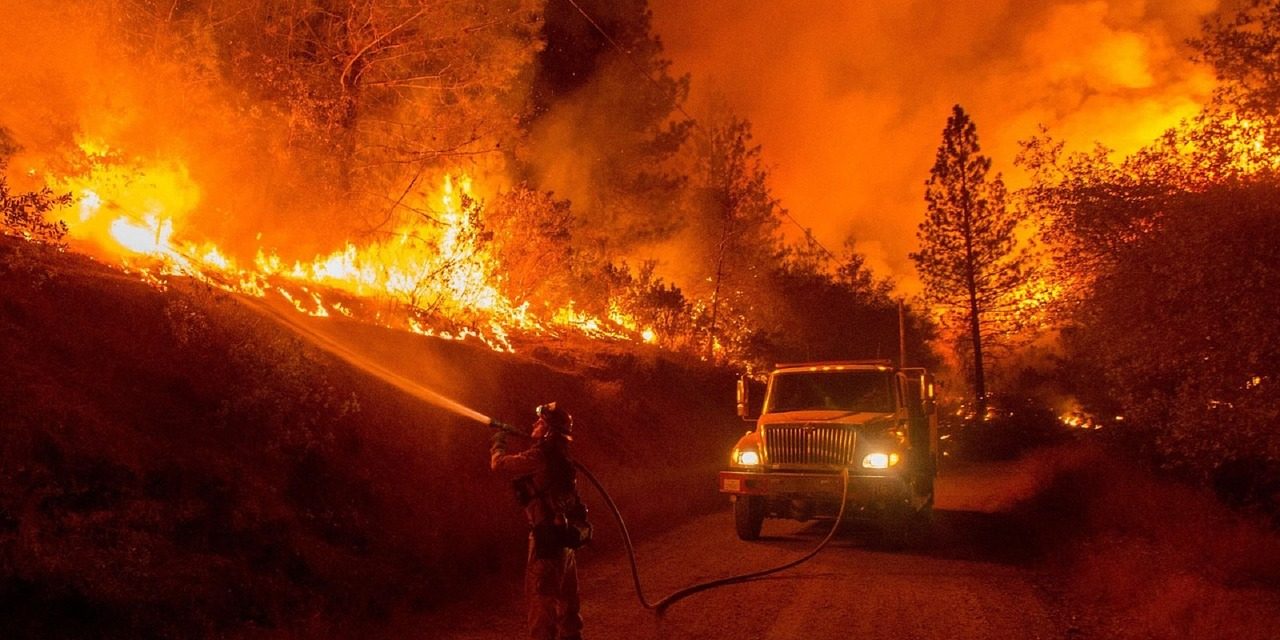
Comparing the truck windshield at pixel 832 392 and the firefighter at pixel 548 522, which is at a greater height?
the truck windshield at pixel 832 392

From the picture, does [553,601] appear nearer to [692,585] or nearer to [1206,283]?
[692,585]

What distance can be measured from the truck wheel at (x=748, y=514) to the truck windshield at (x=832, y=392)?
1.55 meters

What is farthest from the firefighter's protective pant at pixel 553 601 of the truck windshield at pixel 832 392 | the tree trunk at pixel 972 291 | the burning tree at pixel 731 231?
the tree trunk at pixel 972 291

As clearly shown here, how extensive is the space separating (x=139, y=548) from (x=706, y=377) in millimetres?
19812

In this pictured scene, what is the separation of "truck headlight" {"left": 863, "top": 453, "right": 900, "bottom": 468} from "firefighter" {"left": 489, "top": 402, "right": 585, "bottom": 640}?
20.4 feet

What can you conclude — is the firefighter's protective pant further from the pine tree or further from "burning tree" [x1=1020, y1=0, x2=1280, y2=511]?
the pine tree

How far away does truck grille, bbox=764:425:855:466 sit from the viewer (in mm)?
11711

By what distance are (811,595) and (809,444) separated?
3408mm

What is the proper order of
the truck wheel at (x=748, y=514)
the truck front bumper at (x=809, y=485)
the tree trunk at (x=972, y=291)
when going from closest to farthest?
the truck front bumper at (x=809, y=485)
the truck wheel at (x=748, y=514)
the tree trunk at (x=972, y=291)

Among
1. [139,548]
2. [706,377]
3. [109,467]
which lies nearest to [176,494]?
[109,467]

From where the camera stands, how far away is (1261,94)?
9.91 metres

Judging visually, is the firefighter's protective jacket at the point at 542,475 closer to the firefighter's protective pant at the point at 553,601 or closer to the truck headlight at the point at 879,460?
the firefighter's protective pant at the point at 553,601

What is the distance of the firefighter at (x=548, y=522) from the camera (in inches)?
243

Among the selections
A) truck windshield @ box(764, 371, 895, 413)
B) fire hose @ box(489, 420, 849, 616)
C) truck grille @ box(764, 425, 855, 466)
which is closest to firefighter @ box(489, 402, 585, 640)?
fire hose @ box(489, 420, 849, 616)
